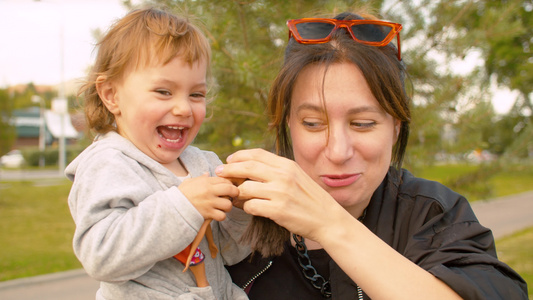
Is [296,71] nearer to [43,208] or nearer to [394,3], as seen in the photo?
[394,3]

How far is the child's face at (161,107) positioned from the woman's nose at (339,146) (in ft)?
1.53

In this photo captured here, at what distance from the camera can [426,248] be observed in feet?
4.64

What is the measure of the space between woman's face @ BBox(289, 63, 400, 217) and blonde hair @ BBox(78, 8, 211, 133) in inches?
16.8

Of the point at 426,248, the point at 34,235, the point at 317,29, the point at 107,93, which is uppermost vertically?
the point at 317,29

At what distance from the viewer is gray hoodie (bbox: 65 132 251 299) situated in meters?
1.23

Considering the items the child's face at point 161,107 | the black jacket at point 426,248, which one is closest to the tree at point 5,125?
the child's face at point 161,107

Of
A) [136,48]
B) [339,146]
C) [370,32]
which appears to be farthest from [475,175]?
[136,48]

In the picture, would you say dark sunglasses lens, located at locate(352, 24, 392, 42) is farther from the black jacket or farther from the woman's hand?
the woman's hand

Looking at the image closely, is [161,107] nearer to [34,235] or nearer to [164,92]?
[164,92]

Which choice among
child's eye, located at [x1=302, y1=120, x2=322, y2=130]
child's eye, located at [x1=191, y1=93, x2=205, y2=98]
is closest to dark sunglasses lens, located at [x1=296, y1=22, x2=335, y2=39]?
child's eye, located at [x1=302, y1=120, x2=322, y2=130]

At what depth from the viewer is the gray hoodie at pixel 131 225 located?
1.23 m

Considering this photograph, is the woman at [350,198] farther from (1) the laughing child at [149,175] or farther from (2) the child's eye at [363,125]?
(1) the laughing child at [149,175]

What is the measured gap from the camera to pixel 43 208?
39.4ft

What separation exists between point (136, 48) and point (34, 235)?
840 centimetres
